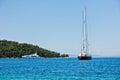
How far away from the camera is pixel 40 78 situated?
159ft

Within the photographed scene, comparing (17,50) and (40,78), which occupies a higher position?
(17,50)

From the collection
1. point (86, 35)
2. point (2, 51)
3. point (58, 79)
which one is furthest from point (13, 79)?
point (2, 51)

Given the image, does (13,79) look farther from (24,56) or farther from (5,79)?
(24,56)

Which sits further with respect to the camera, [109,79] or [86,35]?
[86,35]

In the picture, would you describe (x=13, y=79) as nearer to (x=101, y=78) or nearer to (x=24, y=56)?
(x=101, y=78)

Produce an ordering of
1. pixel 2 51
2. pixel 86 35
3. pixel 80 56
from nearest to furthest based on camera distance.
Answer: pixel 86 35 < pixel 80 56 < pixel 2 51

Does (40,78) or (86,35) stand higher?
(86,35)

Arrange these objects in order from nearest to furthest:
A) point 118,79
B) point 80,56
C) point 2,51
A: point 118,79 < point 80,56 < point 2,51

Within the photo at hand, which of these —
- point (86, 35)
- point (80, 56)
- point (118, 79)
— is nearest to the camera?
point (118, 79)

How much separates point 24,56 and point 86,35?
105 m

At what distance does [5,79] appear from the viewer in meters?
46.9

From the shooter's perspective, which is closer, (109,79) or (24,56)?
(109,79)

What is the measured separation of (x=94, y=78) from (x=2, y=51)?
490ft

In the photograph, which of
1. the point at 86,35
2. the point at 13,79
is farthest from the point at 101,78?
the point at 86,35
